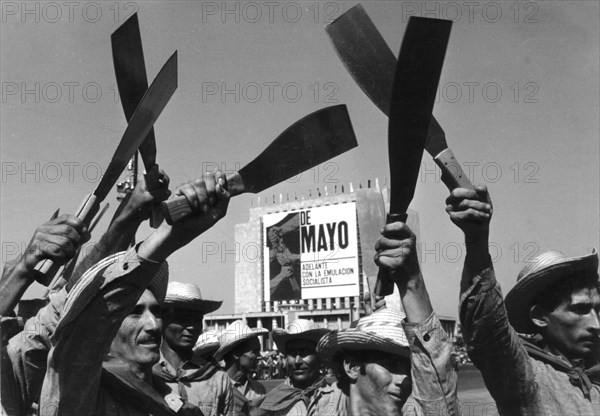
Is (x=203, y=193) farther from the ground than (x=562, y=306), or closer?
farther from the ground

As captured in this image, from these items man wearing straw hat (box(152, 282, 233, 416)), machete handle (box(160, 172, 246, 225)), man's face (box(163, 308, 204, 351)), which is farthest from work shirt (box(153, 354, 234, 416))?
machete handle (box(160, 172, 246, 225))

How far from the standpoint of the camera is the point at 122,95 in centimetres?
285

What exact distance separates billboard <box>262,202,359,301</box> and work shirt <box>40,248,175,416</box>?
60.0 meters

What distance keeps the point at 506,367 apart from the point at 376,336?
1104 millimetres

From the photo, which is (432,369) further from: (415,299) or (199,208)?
(199,208)

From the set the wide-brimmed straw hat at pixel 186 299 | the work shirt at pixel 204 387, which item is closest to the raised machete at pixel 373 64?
the work shirt at pixel 204 387

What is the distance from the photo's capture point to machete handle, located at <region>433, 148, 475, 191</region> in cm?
238

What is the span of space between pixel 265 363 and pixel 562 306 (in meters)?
25.6

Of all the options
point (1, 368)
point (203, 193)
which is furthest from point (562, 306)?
point (1, 368)

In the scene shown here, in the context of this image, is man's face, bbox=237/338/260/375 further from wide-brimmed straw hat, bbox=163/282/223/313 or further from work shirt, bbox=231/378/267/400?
wide-brimmed straw hat, bbox=163/282/223/313

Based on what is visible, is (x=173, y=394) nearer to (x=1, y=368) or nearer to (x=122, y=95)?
(x=1, y=368)

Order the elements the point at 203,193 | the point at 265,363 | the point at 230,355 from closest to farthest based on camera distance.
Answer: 1. the point at 203,193
2. the point at 230,355
3. the point at 265,363

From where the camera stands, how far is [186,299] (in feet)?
18.2

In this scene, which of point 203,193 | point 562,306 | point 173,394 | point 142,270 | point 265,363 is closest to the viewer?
point 203,193
